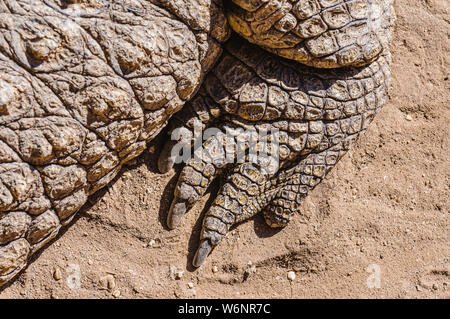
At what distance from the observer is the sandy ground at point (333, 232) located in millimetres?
2480

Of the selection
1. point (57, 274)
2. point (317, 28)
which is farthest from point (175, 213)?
point (317, 28)

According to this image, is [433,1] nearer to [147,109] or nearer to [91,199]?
[147,109]

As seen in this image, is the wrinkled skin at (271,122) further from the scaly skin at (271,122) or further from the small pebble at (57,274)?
the small pebble at (57,274)

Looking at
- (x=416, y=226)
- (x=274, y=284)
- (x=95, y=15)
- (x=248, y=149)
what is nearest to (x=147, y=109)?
(x=95, y=15)

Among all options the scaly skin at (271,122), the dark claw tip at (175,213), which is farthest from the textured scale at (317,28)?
the dark claw tip at (175,213)

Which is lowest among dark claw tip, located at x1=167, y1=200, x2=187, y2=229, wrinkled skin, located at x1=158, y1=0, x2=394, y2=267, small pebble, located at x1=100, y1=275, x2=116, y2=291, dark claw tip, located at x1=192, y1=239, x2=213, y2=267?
small pebble, located at x1=100, y1=275, x2=116, y2=291

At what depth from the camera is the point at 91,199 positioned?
8.24 ft

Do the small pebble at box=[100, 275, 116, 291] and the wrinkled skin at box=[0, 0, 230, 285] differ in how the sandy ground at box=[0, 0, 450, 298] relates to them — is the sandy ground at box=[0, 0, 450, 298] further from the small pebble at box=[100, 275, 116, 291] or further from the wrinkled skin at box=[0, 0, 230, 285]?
the wrinkled skin at box=[0, 0, 230, 285]

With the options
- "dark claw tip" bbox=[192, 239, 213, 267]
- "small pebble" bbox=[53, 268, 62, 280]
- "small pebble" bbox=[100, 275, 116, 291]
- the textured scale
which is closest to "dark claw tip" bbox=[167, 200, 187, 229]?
"dark claw tip" bbox=[192, 239, 213, 267]

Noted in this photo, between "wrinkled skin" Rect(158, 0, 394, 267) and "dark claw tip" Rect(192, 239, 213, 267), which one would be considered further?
"dark claw tip" Rect(192, 239, 213, 267)

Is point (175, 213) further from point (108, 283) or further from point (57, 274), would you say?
point (57, 274)

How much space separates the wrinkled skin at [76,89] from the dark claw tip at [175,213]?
19.9 inches

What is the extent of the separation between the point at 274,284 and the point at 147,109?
135 cm

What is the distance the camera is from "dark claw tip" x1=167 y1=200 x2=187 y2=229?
8.38 ft
